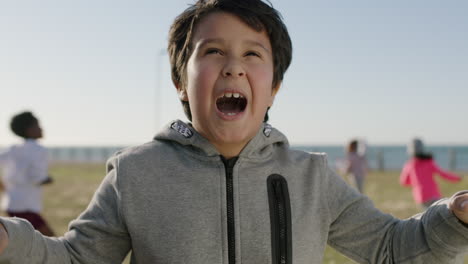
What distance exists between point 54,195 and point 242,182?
14359 millimetres

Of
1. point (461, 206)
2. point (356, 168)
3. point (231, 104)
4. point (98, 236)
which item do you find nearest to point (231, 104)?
point (231, 104)

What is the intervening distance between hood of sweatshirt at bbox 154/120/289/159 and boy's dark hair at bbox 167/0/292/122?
0.21 m

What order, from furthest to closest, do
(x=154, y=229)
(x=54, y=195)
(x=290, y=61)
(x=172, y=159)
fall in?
(x=54, y=195)
(x=290, y=61)
(x=172, y=159)
(x=154, y=229)

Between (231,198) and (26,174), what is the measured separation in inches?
201

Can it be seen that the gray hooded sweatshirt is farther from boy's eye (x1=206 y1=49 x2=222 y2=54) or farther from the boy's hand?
boy's eye (x1=206 y1=49 x2=222 y2=54)

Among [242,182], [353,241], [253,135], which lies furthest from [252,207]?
[353,241]

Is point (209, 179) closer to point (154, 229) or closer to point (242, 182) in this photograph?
point (242, 182)

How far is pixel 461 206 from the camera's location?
2.00m

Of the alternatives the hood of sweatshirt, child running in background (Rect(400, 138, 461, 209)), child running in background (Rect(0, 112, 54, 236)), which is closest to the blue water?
the hood of sweatshirt

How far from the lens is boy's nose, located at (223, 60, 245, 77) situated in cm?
219

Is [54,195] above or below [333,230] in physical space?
below

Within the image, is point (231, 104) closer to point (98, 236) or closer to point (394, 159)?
point (98, 236)

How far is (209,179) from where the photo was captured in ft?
7.34

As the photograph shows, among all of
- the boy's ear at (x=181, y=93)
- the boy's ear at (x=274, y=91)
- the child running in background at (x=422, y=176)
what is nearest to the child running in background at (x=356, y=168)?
the child running in background at (x=422, y=176)
